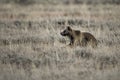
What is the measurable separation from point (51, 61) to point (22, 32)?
208 inches

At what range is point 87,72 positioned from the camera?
28.8 ft

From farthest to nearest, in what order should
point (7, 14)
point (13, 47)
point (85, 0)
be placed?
1. point (85, 0)
2. point (7, 14)
3. point (13, 47)

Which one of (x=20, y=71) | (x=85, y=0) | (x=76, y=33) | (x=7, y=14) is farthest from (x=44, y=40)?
(x=85, y=0)

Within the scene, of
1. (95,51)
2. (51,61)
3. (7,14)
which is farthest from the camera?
(7,14)

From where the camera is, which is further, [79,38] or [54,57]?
[79,38]

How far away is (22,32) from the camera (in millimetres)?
14820

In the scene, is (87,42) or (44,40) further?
(44,40)

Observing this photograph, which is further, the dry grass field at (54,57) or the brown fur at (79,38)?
the brown fur at (79,38)

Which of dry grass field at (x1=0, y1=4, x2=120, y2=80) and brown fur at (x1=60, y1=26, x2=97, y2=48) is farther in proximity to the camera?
brown fur at (x1=60, y1=26, x2=97, y2=48)

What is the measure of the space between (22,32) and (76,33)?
3519 mm

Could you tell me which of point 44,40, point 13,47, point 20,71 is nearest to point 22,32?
point 44,40

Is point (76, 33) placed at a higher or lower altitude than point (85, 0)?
higher

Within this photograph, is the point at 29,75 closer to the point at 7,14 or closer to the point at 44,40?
the point at 44,40

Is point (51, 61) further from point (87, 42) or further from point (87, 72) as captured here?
point (87, 42)
